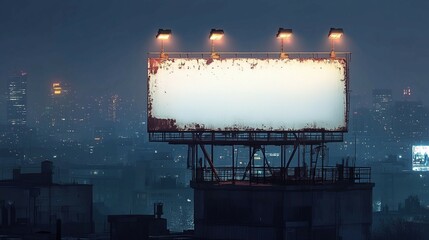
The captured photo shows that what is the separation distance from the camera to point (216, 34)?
98.4 meters

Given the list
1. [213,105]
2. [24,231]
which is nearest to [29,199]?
[24,231]

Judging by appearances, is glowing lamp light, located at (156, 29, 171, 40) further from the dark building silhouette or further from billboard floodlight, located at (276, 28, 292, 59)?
the dark building silhouette

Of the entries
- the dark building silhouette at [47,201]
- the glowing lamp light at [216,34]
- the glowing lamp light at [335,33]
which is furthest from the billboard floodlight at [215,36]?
the dark building silhouette at [47,201]

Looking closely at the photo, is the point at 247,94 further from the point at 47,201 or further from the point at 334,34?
the point at 47,201

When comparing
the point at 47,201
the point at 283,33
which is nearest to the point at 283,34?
the point at 283,33

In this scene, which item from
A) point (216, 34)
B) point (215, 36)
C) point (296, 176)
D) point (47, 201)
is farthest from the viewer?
point (47, 201)

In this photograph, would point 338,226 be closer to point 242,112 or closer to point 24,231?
point 242,112

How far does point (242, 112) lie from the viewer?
9838cm

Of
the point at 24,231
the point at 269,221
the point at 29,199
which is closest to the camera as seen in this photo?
the point at 269,221

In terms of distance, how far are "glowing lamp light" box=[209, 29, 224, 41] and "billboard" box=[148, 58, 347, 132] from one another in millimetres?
1544

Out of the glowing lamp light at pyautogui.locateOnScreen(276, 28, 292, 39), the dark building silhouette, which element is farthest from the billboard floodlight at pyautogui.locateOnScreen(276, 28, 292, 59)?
the dark building silhouette

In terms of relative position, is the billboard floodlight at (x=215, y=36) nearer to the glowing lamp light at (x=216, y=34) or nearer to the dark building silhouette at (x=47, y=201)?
the glowing lamp light at (x=216, y=34)

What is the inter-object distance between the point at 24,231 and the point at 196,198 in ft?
78.2

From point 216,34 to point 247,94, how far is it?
366 cm
